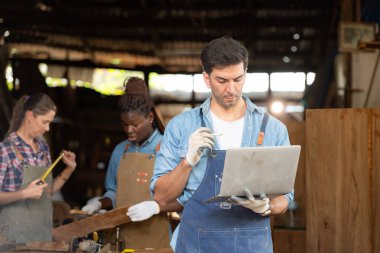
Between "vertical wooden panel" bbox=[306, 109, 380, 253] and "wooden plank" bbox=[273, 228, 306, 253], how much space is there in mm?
1815

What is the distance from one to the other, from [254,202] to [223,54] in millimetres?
837

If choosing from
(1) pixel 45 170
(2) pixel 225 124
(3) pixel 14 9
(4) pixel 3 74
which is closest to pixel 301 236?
(1) pixel 45 170

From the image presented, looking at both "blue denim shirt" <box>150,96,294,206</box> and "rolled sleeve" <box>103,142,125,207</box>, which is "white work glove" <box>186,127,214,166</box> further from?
"rolled sleeve" <box>103,142,125,207</box>

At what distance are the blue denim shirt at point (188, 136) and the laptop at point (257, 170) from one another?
31cm

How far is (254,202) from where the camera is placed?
3.70 meters

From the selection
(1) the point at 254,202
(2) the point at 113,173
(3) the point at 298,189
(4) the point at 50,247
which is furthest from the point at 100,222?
(3) the point at 298,189

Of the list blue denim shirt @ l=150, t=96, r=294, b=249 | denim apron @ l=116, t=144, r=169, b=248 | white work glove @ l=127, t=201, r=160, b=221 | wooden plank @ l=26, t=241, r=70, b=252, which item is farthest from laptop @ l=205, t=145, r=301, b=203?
denim apron @ l=116, t=144, r=169, b=248

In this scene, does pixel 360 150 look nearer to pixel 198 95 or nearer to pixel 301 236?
pixel 301 236

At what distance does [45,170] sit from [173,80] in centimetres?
1481

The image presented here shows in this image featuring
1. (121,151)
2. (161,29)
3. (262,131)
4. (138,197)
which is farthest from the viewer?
(161,29)

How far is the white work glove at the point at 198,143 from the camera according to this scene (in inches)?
148

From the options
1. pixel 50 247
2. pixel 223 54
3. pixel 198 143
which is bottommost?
pixel 50 247

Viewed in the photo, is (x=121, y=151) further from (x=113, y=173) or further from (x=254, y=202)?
(x=254, y=202)

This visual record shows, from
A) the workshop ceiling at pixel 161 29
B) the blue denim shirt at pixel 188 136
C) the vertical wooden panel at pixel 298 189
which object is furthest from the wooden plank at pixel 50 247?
the workshop ceiling at pixel 161 29
